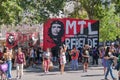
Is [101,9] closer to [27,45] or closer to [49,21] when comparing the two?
[27,45]

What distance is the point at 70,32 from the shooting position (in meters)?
29.7

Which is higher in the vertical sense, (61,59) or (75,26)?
(75,26)

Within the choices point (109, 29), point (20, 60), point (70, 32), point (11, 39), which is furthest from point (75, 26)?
point (109, 29)

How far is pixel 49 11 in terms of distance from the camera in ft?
107

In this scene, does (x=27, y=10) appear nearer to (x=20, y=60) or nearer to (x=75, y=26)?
(x=75, y=26)

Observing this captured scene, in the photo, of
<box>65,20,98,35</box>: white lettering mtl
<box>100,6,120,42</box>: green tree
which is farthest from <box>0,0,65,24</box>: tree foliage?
<box>100,6,120,42</box>: green tree

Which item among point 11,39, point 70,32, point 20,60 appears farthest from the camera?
point 11,39

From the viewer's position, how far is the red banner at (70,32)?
96.4 feet

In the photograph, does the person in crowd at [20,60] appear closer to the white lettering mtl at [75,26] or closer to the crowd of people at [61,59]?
the crowd of people at [61,59]

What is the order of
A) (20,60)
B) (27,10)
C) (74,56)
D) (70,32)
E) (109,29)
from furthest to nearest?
(109,29), (27,10), (70,32), (74,56), (20,60)

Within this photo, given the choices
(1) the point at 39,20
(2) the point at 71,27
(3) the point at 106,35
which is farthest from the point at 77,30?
(3) the point at 106,35

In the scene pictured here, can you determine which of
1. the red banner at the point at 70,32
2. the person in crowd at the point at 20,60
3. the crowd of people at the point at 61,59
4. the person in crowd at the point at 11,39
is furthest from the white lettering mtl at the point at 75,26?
the person in crowd at the point at 20,60

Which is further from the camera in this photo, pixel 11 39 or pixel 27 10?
pixel 11 39

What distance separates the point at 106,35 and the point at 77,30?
2677 cm
